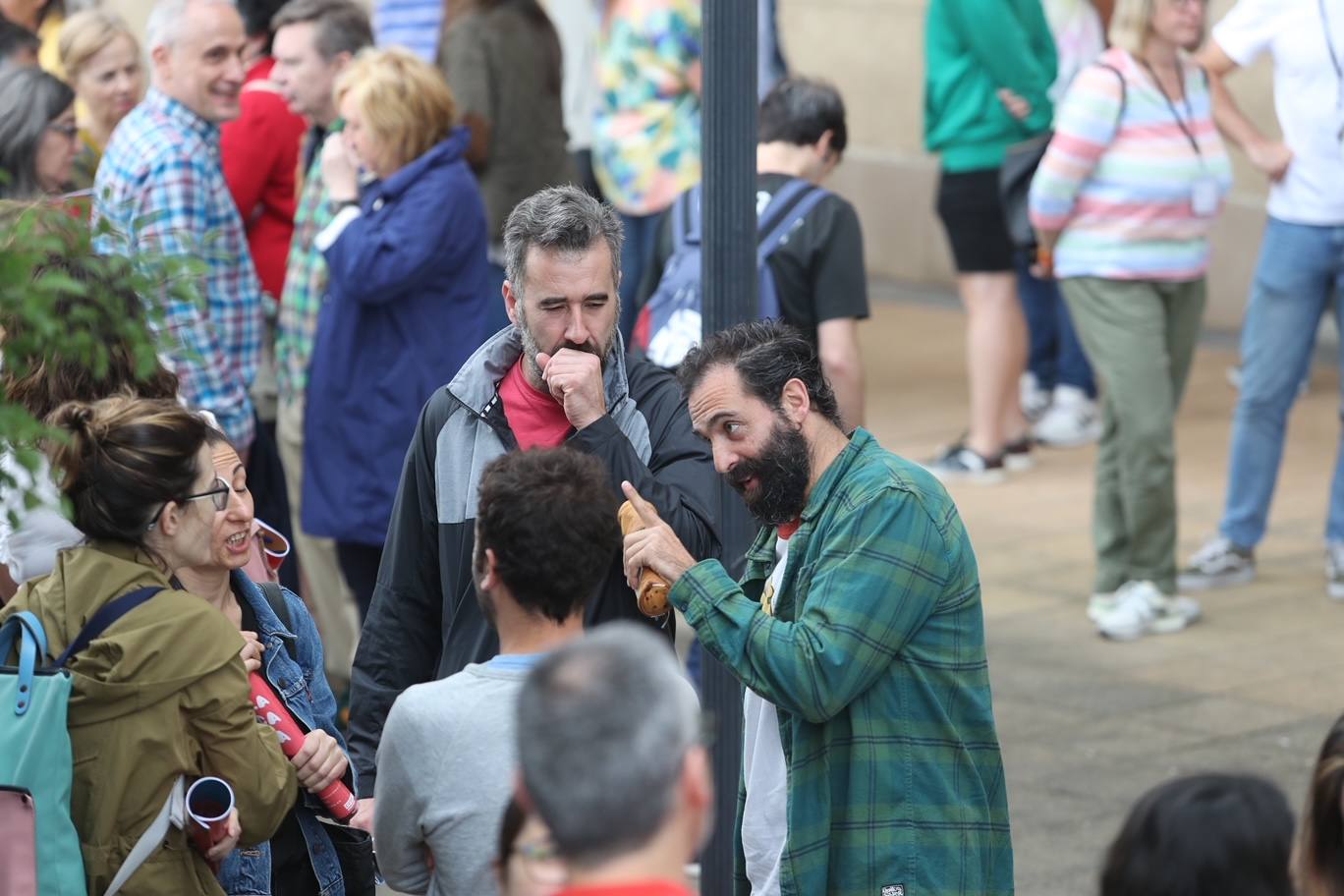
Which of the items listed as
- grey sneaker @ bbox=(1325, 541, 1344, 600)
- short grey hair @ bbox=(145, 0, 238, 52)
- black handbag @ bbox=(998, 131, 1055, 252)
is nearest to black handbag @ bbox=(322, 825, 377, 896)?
short grey hair @ bbox=(145, 0, 238, 52)

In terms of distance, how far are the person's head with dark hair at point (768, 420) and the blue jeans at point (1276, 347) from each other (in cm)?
435

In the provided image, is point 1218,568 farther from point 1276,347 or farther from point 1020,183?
point 1020,183

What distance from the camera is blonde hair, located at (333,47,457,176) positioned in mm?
6277

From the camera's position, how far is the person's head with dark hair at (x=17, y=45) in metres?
7.92

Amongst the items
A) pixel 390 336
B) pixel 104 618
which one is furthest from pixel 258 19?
pixel 104 618

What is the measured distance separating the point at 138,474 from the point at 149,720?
1.54ft

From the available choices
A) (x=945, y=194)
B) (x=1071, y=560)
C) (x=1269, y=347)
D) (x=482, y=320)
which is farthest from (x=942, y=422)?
(x=482, y=320)

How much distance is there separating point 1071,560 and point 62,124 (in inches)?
168

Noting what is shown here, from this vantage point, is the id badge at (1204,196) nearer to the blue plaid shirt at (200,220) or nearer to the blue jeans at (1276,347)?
the blue jeans at (1276,347)

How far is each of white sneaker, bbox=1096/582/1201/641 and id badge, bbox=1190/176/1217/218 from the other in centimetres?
134

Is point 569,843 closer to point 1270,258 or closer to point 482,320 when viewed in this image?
point 482,320

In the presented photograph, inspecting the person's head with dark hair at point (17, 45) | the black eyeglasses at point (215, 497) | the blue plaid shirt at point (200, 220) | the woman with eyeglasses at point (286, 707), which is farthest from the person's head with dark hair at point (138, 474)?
the person's head with dark hair at point (17, 45)

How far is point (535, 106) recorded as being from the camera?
26.5ft

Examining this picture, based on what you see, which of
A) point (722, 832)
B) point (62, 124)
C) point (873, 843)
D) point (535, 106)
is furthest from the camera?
point (535, 106)
